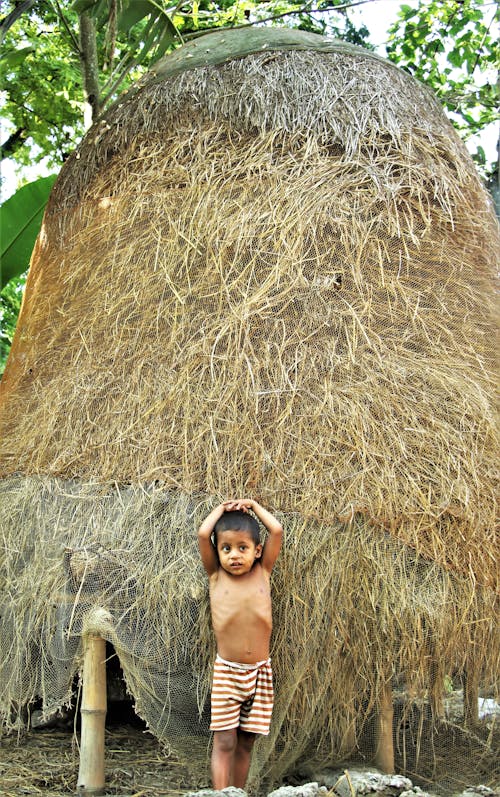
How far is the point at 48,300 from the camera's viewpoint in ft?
16.2

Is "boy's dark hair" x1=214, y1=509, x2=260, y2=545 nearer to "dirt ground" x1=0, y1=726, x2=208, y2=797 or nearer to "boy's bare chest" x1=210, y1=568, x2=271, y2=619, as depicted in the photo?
"boy's bare chest" x1=210, y1=568, x2=271, y2=619

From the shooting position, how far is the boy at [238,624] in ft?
11.6

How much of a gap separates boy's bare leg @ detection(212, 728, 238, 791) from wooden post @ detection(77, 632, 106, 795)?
550 millimetres

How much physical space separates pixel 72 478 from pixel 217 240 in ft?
4.65

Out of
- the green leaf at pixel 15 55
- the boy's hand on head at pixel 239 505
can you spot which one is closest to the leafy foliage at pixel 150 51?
the green leaf at pixel 15 55

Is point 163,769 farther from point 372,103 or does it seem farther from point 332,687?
point 372,103

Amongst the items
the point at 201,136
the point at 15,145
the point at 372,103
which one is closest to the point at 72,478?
the point at 201,136

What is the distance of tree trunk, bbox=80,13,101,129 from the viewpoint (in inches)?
254

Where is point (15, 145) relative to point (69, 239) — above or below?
above

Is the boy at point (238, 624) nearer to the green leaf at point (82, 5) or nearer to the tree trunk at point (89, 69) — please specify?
the green leaf at point (82, 5)

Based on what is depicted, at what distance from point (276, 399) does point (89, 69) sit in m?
3.88

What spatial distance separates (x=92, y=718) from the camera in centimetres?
376

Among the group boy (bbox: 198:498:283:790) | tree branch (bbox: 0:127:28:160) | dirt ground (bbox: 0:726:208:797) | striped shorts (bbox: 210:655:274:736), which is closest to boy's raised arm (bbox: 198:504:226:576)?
boy (bbox: 198:498:283:790)

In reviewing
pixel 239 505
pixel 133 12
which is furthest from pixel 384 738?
pixel 133 12
